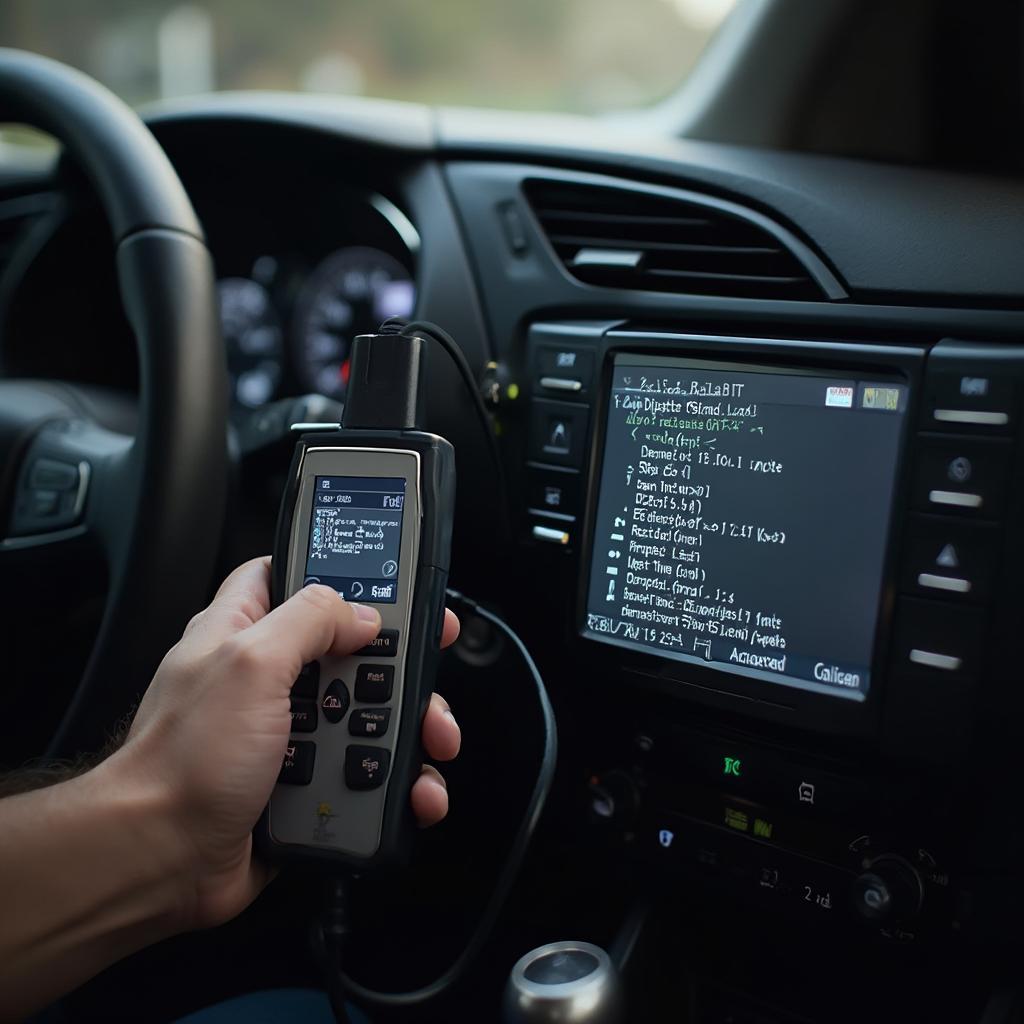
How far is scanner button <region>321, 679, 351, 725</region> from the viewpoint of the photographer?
0.95 m

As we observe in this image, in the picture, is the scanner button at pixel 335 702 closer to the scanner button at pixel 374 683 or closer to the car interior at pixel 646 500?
the scanner button at pixel 374 683

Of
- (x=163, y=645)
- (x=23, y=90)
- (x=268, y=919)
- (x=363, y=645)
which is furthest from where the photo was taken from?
(x=268, y=919)

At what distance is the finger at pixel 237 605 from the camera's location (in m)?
0.93

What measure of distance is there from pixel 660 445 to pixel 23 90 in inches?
31.5

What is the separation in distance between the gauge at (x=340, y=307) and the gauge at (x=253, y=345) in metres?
0.05

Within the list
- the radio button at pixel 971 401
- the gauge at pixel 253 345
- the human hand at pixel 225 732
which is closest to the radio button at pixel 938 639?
the radio button at pixel 971 401

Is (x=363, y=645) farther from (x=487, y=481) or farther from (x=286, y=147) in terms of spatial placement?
(x=286, y=147)

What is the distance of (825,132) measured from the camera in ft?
4.97

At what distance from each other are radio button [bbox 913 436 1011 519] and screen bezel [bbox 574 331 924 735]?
19 millimetres

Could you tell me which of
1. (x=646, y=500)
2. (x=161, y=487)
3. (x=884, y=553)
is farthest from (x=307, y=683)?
(x=884, y=553)

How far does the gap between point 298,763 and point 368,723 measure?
0.07 m

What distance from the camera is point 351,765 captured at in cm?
94

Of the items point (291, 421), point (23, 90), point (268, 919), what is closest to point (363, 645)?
point (291, 421)

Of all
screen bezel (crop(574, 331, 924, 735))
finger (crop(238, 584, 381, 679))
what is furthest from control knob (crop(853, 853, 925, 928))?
finger (crop(238, 584, 381, 679))
